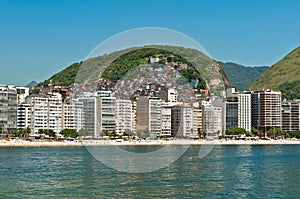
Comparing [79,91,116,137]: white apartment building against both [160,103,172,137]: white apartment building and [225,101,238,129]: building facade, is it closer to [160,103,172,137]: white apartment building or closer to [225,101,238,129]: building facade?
[160,103,172,137]: white apartment building

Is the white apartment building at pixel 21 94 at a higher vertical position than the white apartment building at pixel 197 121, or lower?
higher

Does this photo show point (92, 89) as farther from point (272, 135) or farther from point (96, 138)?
point (272, 135)

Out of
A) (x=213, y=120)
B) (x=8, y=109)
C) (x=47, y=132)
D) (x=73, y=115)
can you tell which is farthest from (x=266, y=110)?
(x=8, y=109)

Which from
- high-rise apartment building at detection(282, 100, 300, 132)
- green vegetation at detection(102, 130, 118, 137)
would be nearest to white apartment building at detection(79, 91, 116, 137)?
green vegetation at detection(102, 130, 118, 137)

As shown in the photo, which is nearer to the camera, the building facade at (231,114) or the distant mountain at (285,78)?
the building facade at (231,114)

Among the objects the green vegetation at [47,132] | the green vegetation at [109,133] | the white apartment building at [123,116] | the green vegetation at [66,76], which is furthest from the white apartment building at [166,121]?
the green vegetation at [66,76]

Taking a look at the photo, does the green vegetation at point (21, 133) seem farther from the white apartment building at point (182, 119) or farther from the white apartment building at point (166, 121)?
the white apartment building at point (182, 119)
